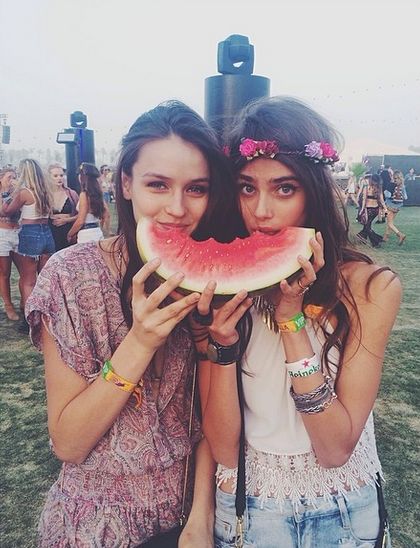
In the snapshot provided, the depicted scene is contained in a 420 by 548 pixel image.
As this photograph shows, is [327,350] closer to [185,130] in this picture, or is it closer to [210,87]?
[185,130]

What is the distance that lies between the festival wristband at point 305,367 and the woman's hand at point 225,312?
0.19 meters

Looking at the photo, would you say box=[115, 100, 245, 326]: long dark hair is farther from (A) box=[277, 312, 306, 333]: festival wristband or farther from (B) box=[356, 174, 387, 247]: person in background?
(B) box=[356, 174, 387, 247]: person in background

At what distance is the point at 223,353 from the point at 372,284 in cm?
54

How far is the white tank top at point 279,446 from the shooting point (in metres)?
1.50

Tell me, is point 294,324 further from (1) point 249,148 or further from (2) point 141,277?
(1) point 249,148

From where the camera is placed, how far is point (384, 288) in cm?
153

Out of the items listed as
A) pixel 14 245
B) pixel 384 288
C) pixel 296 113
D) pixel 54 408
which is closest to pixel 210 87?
pixel 296 113

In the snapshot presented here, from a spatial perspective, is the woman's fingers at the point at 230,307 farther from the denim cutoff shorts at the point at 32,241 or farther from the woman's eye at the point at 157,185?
the denim cutoff shorts at the point at 32,241

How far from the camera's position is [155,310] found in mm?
1278

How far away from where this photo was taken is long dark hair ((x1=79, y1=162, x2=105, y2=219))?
709 centimetres

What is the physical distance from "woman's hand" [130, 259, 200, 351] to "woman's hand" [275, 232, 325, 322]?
29 centimetres

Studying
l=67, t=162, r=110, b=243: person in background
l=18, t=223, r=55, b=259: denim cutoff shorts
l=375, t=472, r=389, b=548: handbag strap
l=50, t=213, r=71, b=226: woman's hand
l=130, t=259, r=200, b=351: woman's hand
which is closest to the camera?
l=130, t=259, r=200, b=351: woman's hand

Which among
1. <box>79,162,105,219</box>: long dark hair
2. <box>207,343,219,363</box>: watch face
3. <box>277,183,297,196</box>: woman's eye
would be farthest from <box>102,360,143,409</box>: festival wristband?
<box>79,162,105,219</box>: long dark hair

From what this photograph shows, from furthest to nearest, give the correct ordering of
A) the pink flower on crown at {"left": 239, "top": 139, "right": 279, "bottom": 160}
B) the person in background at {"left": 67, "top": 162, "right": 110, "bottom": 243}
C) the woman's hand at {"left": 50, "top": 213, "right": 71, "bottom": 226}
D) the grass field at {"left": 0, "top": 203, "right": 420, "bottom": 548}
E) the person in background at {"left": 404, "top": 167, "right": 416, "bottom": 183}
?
the person in background at {"left": 404, "top": 167, "right": 416, "bottom": 183}
the person in background at {"left": 67, "top": 162, "right": 110, "bottom": 243}
the woman's hand at {"left": 50, "top": 213, "right": 71, "bottom": 226}
the grass field at {"left": 0, "top": 203, "right": 420, "bottom": 548}
the pink flower on crown at {"left": 239, "top": 139, "right": 279, "bottom": 160}
